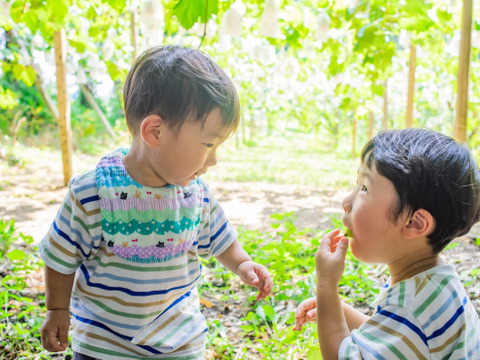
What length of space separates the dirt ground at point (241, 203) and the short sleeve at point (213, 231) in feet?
4.46

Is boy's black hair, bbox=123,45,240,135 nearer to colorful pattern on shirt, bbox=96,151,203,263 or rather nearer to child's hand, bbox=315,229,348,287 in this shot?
colorful pattern on shirt, bbox=96,151,203,263

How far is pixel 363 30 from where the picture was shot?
217 centimetres

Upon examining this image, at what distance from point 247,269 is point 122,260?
Result: 1.23ft

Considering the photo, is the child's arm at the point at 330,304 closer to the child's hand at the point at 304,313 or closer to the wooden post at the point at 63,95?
the child's hand at the point at 304,313

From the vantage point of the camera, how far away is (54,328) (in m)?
1.06

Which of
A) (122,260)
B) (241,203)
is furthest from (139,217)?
(241,203)

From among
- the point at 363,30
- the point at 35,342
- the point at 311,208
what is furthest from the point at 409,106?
the point at 35,342

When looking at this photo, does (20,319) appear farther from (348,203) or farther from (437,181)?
(437,181)

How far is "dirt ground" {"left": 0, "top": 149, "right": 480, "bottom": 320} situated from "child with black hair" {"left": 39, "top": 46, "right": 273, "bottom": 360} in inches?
61.6

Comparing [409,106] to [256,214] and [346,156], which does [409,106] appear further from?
[346,156]

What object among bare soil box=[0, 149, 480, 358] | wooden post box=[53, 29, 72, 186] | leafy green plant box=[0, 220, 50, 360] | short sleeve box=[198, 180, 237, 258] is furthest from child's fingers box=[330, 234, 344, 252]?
wooden post box=[53, 29, 72, 186]

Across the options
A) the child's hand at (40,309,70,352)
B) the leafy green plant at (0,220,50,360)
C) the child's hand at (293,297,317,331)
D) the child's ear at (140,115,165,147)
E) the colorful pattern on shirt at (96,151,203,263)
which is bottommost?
the leafy green plant at (0,220,50,360)

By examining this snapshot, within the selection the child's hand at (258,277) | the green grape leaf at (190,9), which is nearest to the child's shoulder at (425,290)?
the child's hand at (258,277)

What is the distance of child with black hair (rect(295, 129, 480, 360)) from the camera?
86cm
